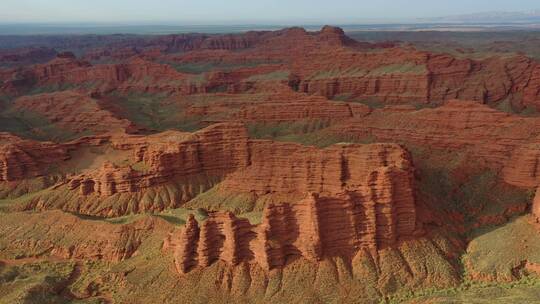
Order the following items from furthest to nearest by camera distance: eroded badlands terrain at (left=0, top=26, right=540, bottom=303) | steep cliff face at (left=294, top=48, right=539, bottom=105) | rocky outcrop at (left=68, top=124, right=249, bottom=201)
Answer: steep cliff face at (left=294, top=48, right=539, bottom=105) → rocky outcrop at (left=68, top=124, right=249, bottom=201) → eroded badlands terrain at (left=0, top=26, right=540, bottom=303)

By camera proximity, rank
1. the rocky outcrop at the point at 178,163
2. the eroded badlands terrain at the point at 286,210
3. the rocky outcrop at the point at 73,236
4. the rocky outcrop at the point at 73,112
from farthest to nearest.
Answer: the rocky outcrop at the point at 73,112, the rocky outcrop at the point at 178,163, the rocky outcrop at the point at 73,236, the eroded badlands terrain at the point at 286,210

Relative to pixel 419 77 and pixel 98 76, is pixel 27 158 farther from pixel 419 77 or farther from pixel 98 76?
pixel 98 76

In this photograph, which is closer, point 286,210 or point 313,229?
point 313,229

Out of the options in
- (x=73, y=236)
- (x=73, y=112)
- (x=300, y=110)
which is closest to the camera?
(x=73, y=236)

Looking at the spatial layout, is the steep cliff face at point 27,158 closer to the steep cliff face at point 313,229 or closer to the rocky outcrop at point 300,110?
the steep cliff face at point 313,229

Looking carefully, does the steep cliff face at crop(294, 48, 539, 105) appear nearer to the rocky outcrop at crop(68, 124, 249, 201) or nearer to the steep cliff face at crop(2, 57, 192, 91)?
the steep cliff face at crop(2, 57, 192, 91)

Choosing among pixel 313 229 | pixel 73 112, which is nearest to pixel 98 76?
pixel 73 112

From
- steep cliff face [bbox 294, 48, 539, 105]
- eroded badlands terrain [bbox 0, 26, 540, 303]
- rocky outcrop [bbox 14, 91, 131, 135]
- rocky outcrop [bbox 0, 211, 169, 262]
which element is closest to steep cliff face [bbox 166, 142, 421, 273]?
eroded badlands terrain [bbox 0, 26, 540, 303]

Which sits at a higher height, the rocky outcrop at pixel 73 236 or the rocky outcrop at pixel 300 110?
the rocky outcrop at pixel 300 110

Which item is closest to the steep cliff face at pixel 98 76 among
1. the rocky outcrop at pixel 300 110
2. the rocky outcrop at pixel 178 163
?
the rocky outcrop at pixel 300 110
